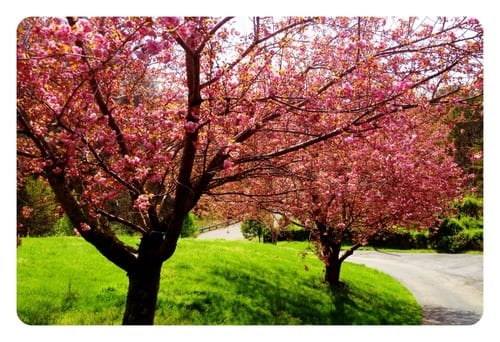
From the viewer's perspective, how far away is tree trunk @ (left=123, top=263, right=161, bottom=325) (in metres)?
3.39

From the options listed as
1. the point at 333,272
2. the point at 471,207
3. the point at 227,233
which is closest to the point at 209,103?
the point at 333,272

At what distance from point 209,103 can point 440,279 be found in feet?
15.3

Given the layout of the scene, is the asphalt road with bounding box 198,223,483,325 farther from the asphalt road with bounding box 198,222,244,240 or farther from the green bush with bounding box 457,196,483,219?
the green bush with bounding box 457,196,483,219

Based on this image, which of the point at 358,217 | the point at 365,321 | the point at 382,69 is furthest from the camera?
the point at 358,217

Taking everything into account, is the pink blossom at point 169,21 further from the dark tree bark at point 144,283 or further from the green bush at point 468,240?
the green bush at point 468,240

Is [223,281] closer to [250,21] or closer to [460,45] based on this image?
[250,21]

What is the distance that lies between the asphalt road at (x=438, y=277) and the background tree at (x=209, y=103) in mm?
2274

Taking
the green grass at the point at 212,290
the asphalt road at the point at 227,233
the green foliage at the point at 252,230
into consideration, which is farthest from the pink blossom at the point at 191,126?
the green foliage at the point at 252,230

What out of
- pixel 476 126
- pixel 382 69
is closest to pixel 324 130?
pixel 382 69

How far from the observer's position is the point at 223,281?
5.20 metres

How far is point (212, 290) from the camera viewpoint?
15.8ft

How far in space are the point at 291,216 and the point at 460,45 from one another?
2.22 meters

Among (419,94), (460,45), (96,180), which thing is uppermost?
(460,45)

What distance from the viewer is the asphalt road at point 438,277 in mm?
4430
